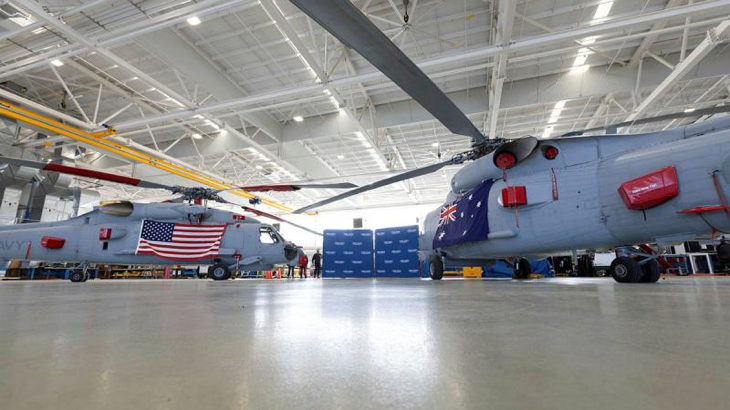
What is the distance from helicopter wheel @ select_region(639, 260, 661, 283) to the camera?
4.29m

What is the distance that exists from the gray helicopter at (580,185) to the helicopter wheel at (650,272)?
1 centimetres

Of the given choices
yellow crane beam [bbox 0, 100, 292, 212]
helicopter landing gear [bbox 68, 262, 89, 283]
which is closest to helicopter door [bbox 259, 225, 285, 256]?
yellow crane beam [bbox 0, 100, 292, 212]

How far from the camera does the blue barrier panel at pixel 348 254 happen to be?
12266mm

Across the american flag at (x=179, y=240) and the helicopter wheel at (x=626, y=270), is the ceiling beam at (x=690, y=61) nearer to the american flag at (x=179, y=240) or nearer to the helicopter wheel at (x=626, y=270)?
the helicopter wheel at (x=626, y=270)

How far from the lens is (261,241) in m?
8.38

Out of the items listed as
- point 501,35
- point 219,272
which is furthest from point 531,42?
point 219,272

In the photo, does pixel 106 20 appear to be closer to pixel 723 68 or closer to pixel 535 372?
pixel 535 372

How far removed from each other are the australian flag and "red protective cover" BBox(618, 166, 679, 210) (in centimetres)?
199

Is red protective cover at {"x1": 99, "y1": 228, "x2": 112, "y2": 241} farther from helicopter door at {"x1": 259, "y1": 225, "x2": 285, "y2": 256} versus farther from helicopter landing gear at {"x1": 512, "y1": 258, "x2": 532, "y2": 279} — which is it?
helicopter landing gear at {"x1": 512, "y1": 258, "x2": 532, "y2": 279}

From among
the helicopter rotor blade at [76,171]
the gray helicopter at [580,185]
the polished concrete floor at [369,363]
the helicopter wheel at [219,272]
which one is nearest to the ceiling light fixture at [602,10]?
the gray helicopter at [580,185]

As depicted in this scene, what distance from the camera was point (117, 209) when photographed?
25.1 feet

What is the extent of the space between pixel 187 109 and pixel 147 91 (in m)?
2.82

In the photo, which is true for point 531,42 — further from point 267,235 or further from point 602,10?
point 267,235

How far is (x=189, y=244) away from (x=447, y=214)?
6.18 m
